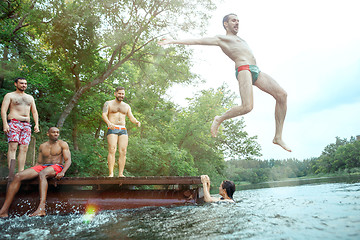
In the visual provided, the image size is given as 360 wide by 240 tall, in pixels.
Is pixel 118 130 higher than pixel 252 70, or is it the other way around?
pixel 252 70

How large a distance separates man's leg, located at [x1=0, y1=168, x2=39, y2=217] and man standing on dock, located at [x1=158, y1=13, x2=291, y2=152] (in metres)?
3.45

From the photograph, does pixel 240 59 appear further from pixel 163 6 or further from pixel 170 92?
pixel 170 92

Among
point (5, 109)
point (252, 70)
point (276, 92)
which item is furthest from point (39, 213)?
point (276, 92)

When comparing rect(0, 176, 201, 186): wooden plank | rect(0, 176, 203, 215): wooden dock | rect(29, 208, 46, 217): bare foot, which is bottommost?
rect(29, 208, 46, 217): bare foot

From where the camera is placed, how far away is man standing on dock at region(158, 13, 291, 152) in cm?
376

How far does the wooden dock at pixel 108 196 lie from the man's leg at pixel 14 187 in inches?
9.0

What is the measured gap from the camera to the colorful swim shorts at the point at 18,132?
5.77 metres

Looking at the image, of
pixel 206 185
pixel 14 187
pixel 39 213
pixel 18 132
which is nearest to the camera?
pixel 39 213

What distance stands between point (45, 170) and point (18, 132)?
1.52 m

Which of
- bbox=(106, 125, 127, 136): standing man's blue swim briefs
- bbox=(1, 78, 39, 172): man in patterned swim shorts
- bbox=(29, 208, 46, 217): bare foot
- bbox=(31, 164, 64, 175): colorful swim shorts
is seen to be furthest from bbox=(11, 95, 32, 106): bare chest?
bbox=(29, 208, 46, 217): bare foot

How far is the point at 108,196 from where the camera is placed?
536 centimetres

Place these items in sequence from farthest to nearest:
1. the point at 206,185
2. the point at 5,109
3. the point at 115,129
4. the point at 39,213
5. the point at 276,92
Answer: the point at 115,129, the point at 5,109, the point at 206,185, the point at 39,213, the point at 276,92

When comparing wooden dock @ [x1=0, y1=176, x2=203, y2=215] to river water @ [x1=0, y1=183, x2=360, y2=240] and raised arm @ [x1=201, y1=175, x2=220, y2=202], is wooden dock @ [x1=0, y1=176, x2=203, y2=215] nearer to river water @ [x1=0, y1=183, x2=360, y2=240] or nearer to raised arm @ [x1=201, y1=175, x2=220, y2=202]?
raised arm @ [x1=201, y1=175, x2=220, y2=202]

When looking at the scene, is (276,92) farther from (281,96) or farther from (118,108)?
(118,108)
